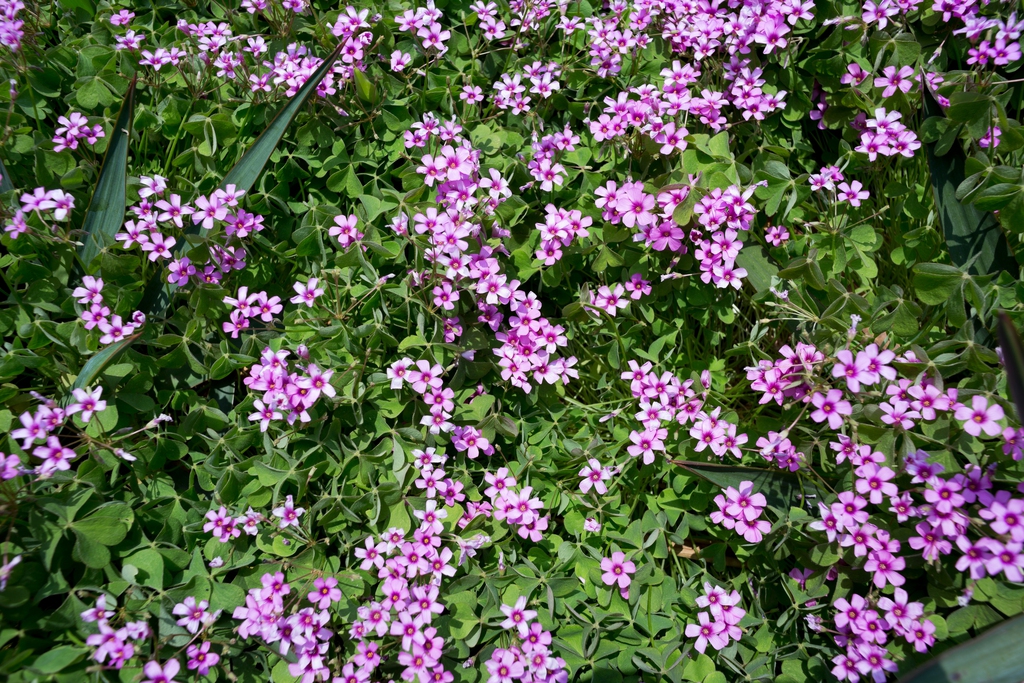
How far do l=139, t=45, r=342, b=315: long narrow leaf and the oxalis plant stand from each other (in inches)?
0.6

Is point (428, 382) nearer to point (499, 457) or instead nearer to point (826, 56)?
point (499, 457)

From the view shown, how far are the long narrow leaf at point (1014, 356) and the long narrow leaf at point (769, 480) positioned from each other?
2.40ft

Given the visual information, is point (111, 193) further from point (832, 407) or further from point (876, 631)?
point (876, 631)

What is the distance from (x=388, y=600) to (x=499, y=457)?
0.71 meters

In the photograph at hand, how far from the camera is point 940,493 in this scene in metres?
1.95

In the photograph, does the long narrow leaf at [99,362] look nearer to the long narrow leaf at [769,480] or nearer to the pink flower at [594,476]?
the pink flower at [594,476]

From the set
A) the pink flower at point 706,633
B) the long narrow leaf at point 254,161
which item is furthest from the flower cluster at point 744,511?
the long narrow leaf at point 254,161

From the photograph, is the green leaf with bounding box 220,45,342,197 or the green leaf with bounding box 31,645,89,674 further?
the green leaf with bounding box 220,45,342,197

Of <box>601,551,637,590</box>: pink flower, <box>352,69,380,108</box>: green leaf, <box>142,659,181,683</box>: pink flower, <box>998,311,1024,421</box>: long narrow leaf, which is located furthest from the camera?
<box>352,69,380,108</box>: green leaf

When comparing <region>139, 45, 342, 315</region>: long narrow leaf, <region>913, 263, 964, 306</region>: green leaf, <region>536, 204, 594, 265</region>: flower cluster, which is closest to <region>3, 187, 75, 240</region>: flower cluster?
<region>139, 45, 342, 315</region>: long narrow leaf

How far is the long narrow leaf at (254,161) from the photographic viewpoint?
2467 millimetres

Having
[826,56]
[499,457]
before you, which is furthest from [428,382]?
[826,56]

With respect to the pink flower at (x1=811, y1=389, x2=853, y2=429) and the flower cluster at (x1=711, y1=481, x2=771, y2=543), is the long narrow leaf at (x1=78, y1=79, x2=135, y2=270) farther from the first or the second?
the pink flower at (x1=811, y1=389, x2=853, y2=429)

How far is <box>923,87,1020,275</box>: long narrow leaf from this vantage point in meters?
2.39
